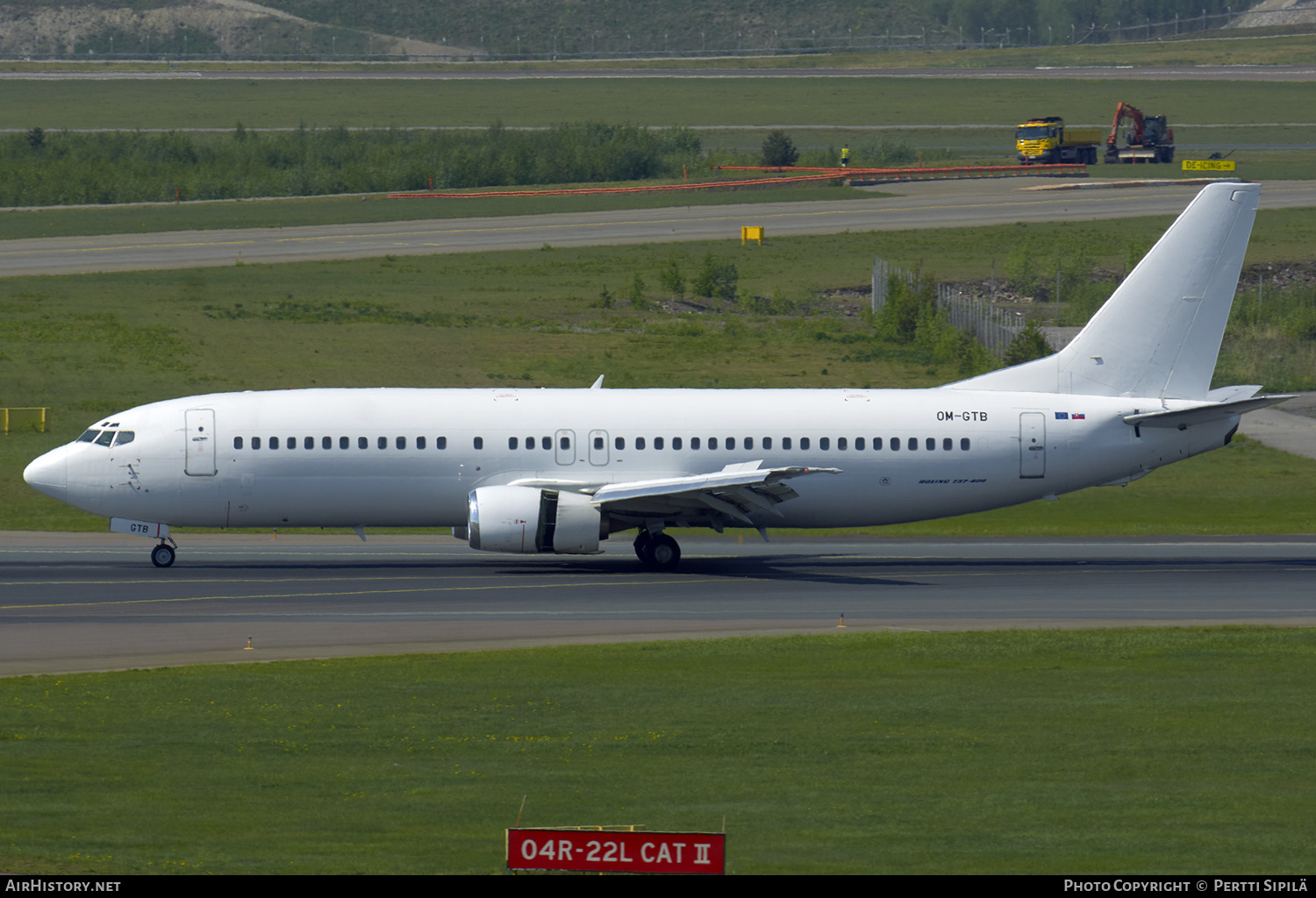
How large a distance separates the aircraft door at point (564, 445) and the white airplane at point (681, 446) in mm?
45

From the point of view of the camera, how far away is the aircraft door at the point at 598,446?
42.1m

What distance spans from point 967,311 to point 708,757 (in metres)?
57.7

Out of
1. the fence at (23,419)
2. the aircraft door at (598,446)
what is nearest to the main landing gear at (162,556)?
the aircraft door at (598,446)

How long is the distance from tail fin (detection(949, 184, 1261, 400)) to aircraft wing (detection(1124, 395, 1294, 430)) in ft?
3.91

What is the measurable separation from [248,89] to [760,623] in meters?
163

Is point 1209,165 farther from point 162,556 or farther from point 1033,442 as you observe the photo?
point 162,556

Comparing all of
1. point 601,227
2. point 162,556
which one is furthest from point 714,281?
point 162,556

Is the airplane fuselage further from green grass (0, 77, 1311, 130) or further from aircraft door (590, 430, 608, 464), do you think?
green grass (0, 77, 1311, 130)

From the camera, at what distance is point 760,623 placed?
3425 centimetres

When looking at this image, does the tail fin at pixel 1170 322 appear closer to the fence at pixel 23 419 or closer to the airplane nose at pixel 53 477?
the airplane nose at pixel 53 477

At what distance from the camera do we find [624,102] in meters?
177

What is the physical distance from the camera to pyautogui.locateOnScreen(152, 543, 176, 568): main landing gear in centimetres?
4200

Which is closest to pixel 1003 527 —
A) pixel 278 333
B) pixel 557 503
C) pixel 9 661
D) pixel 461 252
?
pixel 557 503

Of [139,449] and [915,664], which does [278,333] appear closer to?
[139,449]
